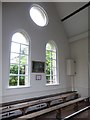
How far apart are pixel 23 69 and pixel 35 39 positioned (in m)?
1.17

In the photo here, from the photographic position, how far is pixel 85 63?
6535 millimetres

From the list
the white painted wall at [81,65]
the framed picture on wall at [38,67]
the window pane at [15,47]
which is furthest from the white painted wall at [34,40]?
the white painted wall at [81,65]

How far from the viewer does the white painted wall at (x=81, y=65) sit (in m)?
6.50

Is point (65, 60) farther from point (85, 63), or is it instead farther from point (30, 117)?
point (30, 117)

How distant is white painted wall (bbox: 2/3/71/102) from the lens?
14.0 feet

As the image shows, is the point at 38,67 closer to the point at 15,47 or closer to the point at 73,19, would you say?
the point at 15,47

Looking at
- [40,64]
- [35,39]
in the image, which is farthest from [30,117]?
[35,39]

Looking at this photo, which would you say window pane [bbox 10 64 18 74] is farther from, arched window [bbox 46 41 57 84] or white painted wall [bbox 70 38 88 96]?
white painted wall [bbox 70 38 88 96]

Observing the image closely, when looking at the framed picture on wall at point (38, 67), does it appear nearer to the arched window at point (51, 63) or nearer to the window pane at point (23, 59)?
the window pane at point (23, 59)

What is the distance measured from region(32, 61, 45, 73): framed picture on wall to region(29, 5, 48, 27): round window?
1489 mm

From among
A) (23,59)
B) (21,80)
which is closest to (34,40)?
(23,59)

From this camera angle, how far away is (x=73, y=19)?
621cm

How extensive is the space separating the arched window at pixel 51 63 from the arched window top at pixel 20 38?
1192 mm

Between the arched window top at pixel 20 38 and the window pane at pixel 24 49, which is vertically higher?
the arched window top at pixel 20 38
